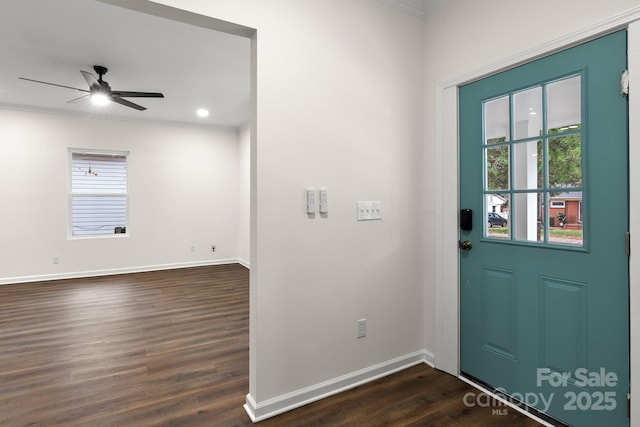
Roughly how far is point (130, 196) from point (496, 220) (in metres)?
5.92

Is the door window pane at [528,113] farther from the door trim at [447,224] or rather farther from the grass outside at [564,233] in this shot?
the grass outside at [564,233]

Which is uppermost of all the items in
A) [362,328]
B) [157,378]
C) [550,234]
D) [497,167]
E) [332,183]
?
[497,167]

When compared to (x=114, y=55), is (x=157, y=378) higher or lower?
lower

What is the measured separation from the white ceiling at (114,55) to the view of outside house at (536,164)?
2.42 metres

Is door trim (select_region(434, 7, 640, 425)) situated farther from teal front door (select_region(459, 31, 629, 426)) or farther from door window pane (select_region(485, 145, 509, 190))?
door window pane (select_region(485, 145, 509, 190))

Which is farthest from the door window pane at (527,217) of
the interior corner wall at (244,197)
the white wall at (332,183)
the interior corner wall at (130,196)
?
the interior corner wall at (130,196)

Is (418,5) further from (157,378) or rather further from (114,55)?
(157,378)

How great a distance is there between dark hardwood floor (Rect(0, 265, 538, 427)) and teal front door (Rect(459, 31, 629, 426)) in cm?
32

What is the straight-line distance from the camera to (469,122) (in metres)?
2.15

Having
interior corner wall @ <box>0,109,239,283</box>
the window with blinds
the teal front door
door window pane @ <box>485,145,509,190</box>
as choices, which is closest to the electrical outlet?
the teal front door

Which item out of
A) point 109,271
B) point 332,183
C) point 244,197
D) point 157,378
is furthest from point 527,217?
point 109,271

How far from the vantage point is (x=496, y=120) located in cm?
204

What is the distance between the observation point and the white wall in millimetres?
1844

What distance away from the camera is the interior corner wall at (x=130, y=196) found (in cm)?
505
